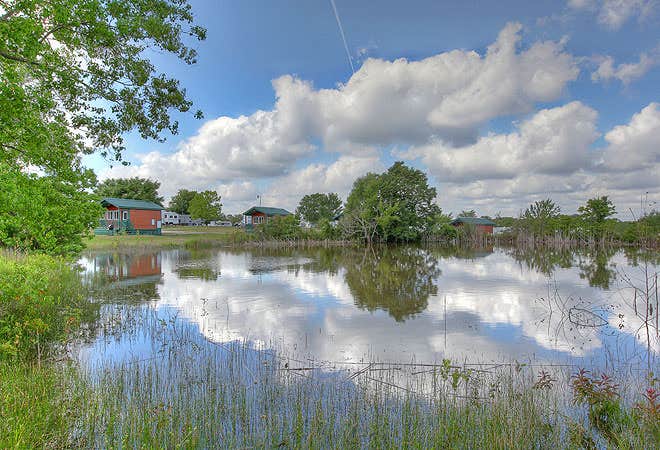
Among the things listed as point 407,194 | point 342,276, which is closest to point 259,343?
point 342,276

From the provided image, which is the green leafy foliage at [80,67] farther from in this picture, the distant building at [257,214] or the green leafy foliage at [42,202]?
the distant building at [257,214]

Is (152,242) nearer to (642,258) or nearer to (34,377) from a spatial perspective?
(34,377)

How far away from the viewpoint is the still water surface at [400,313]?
9164 mm

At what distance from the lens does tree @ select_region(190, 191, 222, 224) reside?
7736cm

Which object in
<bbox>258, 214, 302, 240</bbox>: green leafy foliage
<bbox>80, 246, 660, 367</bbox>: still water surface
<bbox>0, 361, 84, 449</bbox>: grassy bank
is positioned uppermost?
<bbox>258, 214, 302, 240</bbox>: green leafy foliage

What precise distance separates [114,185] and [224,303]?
240ft

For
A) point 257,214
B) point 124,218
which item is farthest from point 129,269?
point 257,214

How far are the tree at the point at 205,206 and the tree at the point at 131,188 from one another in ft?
33.0

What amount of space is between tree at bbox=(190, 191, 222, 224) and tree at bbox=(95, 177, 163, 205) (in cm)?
1005

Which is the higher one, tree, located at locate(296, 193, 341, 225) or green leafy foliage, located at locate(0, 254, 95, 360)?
tree, located at locate(296, 193, 341, 225)

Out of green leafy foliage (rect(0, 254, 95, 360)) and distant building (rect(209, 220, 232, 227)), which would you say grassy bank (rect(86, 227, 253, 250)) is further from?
distant building (rect(209, 220, 232, 227))

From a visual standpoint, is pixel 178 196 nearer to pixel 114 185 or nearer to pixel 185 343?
pixel 114 185

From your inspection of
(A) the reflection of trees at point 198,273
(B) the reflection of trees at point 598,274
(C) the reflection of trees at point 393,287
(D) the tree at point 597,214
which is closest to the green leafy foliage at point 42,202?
(C) the reflection of trees at point 393,287

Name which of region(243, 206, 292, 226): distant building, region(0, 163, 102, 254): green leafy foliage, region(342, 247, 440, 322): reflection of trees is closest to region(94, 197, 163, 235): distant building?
region(243, 206, 292, 226): distant building
